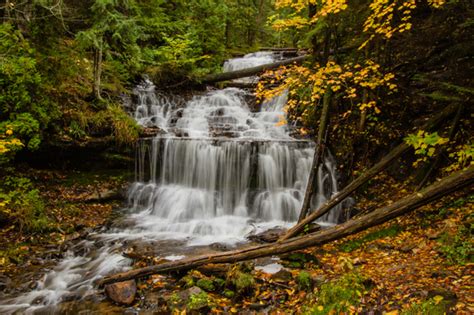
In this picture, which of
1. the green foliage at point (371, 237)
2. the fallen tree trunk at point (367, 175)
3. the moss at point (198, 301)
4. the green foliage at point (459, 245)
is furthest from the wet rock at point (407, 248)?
the moss at point (198, 301)

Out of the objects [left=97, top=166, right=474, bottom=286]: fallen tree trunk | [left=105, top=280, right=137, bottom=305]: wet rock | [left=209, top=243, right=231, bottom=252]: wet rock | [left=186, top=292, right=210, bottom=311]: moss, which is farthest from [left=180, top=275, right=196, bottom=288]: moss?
[left=209, top=243, right=231, bottom=252]: wet rock

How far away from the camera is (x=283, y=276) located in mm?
5566

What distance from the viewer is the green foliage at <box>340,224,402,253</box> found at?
21.4ft

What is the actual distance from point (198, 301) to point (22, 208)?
5.66 metres

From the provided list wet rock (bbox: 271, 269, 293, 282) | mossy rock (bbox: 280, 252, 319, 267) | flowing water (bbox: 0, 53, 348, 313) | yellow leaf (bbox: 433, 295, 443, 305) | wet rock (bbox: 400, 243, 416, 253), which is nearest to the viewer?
→ yellow leaf (bbox: 433, 295, 443, 305)

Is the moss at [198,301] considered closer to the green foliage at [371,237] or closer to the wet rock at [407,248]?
the green foliage at [371,237]

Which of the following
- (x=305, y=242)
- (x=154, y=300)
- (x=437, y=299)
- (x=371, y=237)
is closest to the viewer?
(x=437, y=299)

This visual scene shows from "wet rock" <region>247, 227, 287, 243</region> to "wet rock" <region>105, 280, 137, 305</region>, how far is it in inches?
129

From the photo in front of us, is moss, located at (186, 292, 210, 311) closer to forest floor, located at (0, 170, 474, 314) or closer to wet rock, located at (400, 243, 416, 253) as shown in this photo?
forest floor, located at (0, 170, 474, 314)

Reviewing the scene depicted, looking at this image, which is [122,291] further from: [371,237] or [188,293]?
[371,237]

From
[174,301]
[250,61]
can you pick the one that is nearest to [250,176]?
[174,301]

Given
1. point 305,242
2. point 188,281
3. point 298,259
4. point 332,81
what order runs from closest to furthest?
point 188,281 → point 305,242 → point 298,259 → point 332,81

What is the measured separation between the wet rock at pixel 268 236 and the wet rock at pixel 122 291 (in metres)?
3.28

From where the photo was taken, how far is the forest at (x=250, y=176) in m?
5.20
